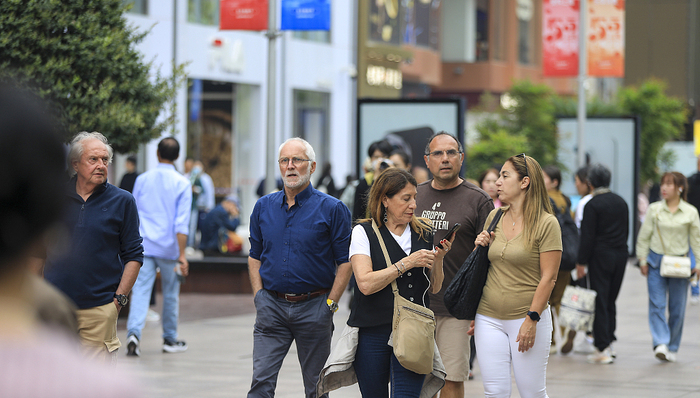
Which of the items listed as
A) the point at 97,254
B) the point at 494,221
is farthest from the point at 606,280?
the point at 97,254

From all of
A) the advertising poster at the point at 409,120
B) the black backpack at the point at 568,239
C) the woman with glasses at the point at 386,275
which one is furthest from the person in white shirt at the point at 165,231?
the advertising poster at the point at 409,120

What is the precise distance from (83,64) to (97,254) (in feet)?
13.5

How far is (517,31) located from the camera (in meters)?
46.7

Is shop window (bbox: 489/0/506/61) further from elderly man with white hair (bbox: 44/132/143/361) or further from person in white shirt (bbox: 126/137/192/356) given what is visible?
elderly man with white hair (bbox: 44/132/143/361)

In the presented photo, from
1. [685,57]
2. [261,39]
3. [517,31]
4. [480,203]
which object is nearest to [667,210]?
[480,203]

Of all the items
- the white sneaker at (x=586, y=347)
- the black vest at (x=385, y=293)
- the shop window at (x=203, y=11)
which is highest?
the shop window at (x=203, y=11)

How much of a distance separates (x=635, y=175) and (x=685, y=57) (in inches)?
1763

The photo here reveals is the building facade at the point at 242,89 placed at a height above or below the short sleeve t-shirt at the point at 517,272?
above

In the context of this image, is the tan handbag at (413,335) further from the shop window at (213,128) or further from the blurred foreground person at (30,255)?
the shop window at (213,128)

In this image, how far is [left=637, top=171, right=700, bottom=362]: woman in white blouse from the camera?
31.6ft

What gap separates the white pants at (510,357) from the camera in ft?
17.3

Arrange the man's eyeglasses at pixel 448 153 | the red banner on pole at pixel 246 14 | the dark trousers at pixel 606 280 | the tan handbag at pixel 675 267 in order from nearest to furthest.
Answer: the man's eyeglasses at pixel 448 153 < the dark trousers at pixel 606 280 < the tan handbag at pixel 675 267 < the red banner on pole at pixel 246 14

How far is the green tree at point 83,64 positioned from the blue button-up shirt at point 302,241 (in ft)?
11.5

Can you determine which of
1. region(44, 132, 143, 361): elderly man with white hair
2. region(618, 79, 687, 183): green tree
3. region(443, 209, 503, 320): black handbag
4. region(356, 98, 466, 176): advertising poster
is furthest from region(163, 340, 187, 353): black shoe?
region(618, 79, 687, 183): green tree
